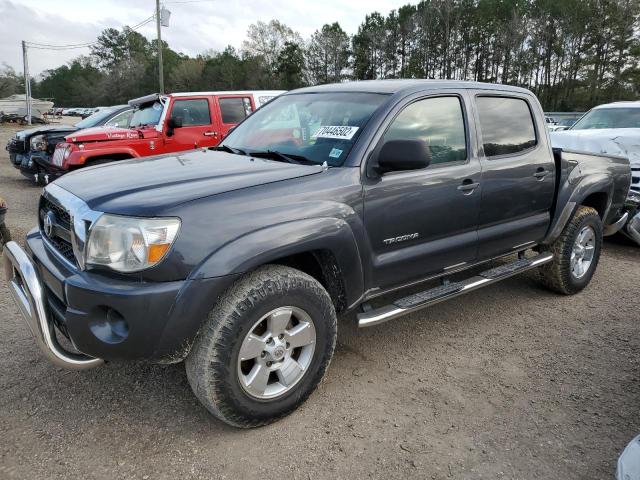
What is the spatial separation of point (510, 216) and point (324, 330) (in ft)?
6.29

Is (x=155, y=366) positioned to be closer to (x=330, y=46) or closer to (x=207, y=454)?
(x=207, y=454)

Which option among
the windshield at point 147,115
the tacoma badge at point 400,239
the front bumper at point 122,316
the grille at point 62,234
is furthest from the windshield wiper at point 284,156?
the windshield at point 147,115

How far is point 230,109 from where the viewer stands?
8.61m

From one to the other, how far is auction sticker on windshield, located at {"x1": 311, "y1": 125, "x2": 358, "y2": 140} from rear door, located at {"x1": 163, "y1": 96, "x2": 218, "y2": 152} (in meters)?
5.40

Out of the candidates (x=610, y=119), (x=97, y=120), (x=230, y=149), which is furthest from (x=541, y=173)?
(x=97, y=120)

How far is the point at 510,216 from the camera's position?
12.4 ft

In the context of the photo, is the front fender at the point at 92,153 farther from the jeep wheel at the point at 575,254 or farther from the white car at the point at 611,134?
the white car at the point at 611,134

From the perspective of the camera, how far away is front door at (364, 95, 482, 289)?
293cm

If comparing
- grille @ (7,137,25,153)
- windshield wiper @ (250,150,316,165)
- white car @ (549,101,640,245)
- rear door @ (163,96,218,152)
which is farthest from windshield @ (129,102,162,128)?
white car @ (549,101,640,245)

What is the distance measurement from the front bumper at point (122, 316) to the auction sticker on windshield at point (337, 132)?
3.95 feet

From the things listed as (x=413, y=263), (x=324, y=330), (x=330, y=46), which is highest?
(x=330, y=46)

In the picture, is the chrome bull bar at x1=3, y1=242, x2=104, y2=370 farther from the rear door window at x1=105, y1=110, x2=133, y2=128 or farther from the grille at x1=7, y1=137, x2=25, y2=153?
the grille at x1=7, y1=137, x2=25, y2=153

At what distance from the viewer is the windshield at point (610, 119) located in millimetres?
7719

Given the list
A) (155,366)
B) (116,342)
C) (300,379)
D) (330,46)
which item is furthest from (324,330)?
(330,46)
